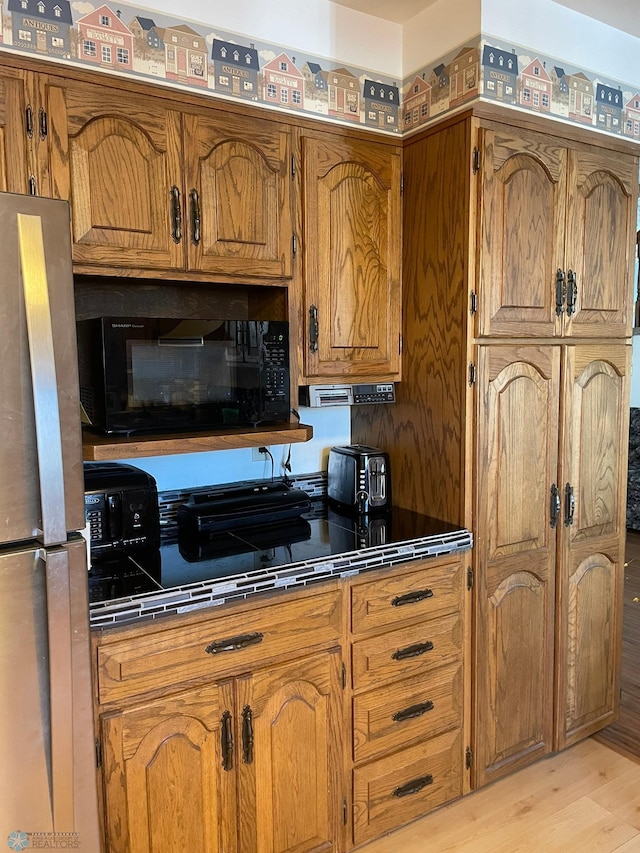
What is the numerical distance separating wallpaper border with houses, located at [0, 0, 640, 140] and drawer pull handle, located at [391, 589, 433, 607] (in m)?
1.46

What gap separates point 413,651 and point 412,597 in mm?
168

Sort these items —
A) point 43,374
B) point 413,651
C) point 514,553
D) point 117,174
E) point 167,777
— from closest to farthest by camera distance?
point 43,374
point 167,777
point 117,174
point 413,651
point 514,553

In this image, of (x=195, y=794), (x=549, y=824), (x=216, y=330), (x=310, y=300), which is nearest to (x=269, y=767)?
Answer: (x=195, y=794)

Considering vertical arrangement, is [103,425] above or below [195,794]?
above

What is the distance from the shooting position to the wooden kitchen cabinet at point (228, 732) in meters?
1.53

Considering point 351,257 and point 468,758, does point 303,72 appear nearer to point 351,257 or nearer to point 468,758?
point 351,257

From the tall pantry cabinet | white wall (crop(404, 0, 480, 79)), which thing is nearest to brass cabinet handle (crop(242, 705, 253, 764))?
the tall pantry cabinet

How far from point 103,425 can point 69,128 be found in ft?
2.49

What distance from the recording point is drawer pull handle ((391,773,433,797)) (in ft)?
6.52

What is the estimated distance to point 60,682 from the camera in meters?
1.30

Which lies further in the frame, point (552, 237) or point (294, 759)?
point (552, 237)

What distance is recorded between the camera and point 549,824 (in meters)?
2.03

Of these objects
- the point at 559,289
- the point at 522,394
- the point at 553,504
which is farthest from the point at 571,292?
the point at 553,504

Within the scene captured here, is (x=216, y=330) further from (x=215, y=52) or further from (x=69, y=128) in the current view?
(x=215, y=52)
